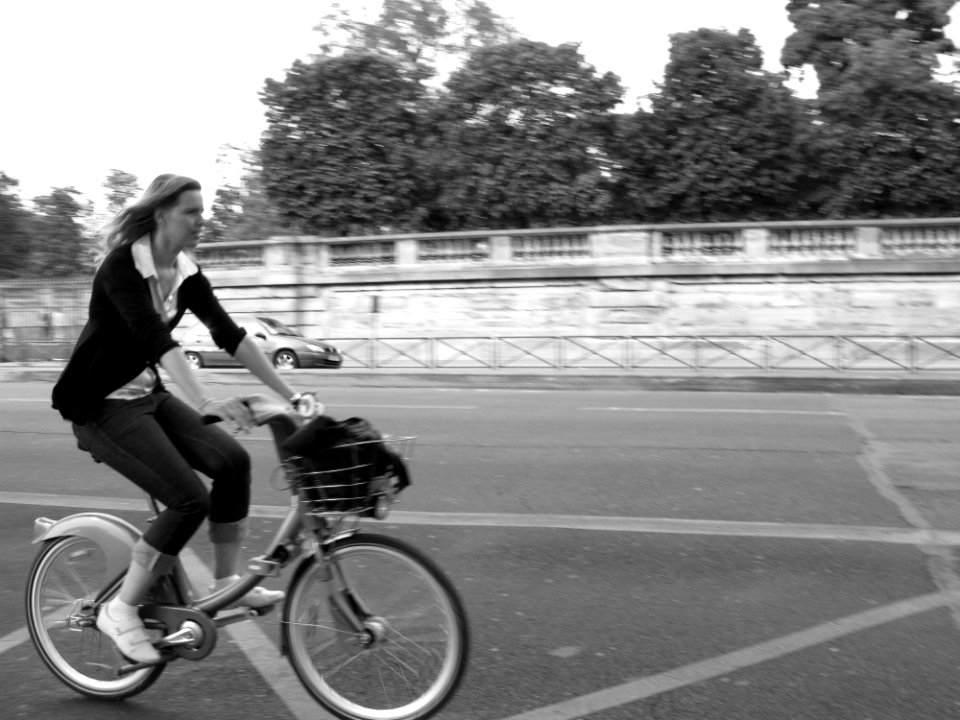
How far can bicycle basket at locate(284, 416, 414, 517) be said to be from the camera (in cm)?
315

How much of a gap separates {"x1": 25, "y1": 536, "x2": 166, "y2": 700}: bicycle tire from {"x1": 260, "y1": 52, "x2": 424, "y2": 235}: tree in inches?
1037

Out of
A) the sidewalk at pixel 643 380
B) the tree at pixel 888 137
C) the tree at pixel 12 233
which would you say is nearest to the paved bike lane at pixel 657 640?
the sidewalk at pixel 643 380

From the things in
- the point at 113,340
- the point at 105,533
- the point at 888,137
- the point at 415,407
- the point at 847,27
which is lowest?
the point at 415,407

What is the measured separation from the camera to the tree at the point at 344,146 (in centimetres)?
2973

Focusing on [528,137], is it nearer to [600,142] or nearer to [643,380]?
[600,142]

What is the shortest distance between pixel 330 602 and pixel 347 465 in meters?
0.53

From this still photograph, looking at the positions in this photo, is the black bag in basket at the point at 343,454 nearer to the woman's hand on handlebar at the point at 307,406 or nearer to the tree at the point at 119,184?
the woman's hand on handlebar at the point at 307,406

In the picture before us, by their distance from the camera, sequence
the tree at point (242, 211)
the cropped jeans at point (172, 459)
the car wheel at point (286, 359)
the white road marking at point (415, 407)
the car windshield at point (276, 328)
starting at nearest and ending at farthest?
the cropped jeans at point (172, 459)
the white road marking at point (415, 407)
the car wheel at point (286, 359)
the car windshield at point (276, 328)
the tree at point (242, 211)

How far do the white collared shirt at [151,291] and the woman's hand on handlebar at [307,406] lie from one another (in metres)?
0.57

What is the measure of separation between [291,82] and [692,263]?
12.5 metres

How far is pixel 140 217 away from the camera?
11.5ft

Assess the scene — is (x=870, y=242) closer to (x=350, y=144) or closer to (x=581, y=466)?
(x=350, y=144)

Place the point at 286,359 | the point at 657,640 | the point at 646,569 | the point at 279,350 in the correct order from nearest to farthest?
the point at 657,640
the point at 646,569
the point at 286,359
the point at 279,350

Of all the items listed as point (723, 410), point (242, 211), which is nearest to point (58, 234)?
point (242, 211)
